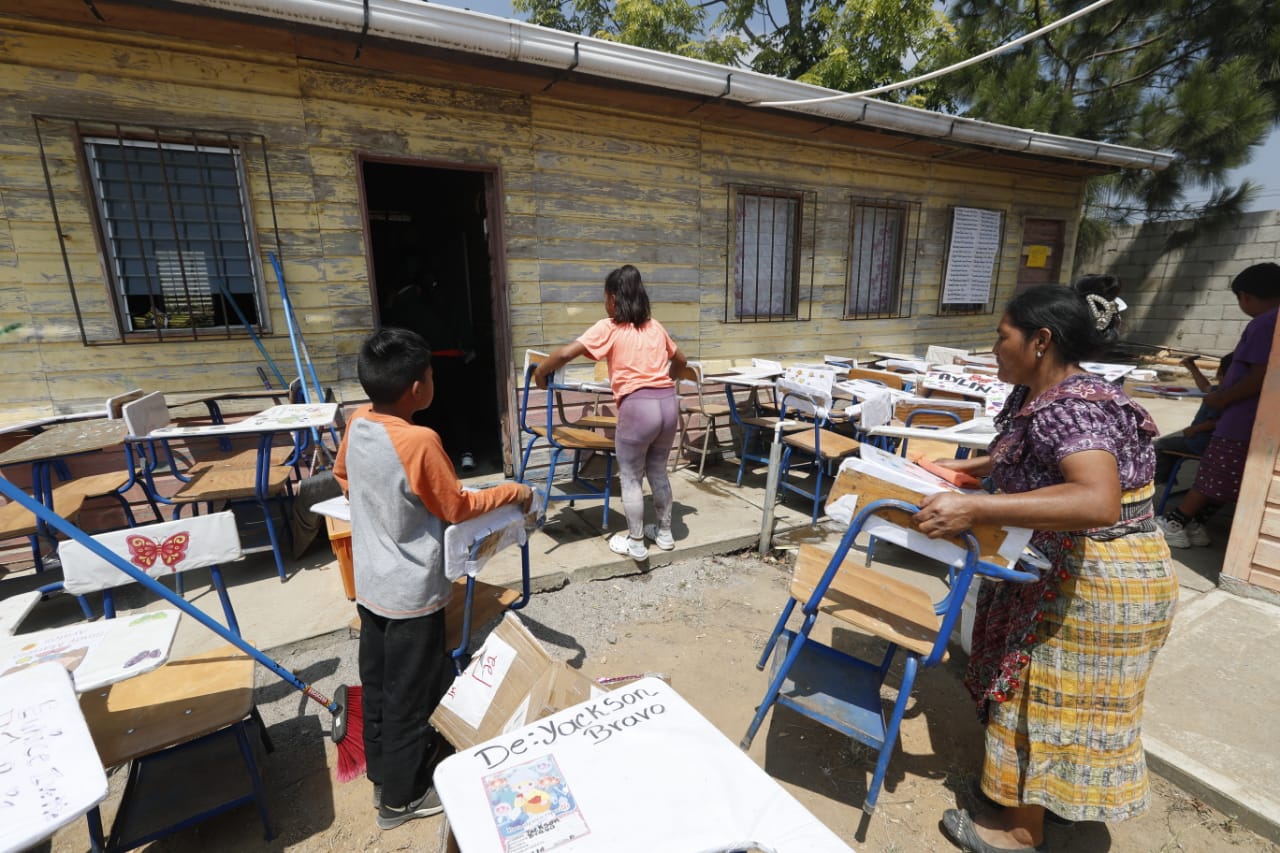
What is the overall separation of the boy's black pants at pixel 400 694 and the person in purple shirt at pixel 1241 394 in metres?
4.54

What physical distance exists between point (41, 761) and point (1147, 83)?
15.9m

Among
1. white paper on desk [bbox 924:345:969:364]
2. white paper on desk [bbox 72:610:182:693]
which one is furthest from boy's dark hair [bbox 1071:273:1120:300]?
white paper on desk [bbox 72:610:182:693]

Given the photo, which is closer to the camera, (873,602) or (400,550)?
(400,550)

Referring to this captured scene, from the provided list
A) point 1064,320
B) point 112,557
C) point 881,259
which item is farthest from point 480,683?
point 881,259

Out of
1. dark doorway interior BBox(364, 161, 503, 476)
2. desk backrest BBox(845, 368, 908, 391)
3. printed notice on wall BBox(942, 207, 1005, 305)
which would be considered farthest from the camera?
printed notice on wall BBox(942, 207, 1005, 305)

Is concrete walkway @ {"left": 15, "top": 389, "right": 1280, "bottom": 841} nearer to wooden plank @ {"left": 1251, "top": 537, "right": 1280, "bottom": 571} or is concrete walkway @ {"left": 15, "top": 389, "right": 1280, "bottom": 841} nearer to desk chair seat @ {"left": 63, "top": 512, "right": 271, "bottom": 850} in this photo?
wooden plank @ {"left": 1251, "top": 537, "right": 1280, "bottom": 571}

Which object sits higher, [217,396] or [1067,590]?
[217,396]

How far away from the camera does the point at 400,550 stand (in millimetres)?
1734

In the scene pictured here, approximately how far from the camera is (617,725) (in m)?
1.24

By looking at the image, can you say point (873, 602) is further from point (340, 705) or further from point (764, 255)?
point (764, 255)

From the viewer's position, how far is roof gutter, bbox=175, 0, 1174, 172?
10.0 feet

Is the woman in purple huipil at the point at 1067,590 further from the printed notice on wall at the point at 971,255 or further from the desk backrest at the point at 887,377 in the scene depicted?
the printed notice on wall at the point at 971,255

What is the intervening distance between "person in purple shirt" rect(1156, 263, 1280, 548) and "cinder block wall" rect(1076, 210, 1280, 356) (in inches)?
405

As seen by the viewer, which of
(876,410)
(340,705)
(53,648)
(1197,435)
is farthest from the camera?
(1197,435)
